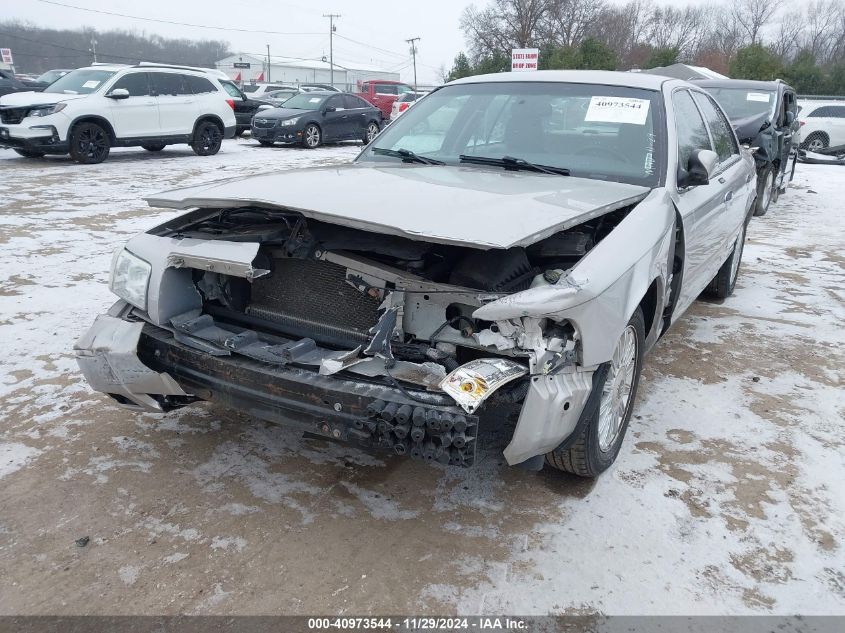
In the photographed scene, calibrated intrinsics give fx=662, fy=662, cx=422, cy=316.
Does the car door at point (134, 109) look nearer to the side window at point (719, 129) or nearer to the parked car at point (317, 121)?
the parked car at point (317, 121)

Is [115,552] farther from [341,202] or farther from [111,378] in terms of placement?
[341,202]

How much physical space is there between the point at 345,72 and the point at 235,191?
8715cm

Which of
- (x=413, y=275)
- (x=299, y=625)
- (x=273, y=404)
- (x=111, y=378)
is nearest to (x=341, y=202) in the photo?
(x=413, y=275)

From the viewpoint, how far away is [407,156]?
12.6 ft

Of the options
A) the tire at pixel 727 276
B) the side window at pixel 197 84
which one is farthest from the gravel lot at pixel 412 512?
the side window at pixel 197 84

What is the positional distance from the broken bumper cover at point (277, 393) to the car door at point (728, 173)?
2.88 m

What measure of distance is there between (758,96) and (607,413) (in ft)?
29.4

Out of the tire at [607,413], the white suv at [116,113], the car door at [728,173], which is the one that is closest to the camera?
the tire at [607,413]

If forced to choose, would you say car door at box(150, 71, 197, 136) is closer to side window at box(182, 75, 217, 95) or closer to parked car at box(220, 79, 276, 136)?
side window at box(182, 75, 217, 95)

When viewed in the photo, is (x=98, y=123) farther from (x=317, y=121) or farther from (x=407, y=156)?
(x=407, y=156)

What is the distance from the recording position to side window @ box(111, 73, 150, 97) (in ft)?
39.6

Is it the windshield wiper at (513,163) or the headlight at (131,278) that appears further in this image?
the windshield wiper at (513,163)

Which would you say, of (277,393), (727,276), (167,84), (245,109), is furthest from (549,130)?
(245,109)

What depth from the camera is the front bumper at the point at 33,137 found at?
36.3ft
